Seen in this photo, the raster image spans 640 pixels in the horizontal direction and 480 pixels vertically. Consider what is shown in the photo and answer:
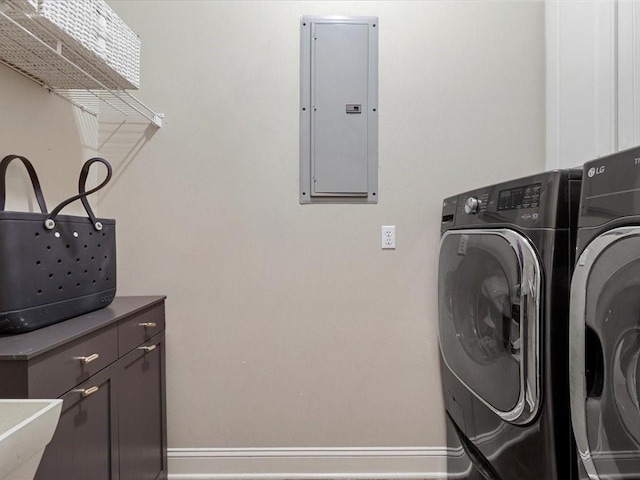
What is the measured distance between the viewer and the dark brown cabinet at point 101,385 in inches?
37.2

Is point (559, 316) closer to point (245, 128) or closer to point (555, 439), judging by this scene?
point (555, 439)

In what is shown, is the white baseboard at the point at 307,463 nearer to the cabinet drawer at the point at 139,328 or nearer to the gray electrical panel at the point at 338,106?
the cabinet drawer at the point at 139,328

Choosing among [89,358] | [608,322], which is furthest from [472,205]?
[89,358]

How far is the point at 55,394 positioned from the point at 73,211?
969mm

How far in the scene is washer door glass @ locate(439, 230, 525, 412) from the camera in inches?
44.6

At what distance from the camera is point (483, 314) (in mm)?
1295

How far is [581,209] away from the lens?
922 millimetres

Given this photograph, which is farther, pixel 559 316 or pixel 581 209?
pixel 559 316

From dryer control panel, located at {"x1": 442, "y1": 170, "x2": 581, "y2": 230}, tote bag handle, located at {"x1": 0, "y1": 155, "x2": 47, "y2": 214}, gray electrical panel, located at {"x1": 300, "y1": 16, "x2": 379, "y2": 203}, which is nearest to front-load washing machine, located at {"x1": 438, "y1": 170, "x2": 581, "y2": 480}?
dryer control panel, located at {"x1": 442, "y1": 170, "x2": 581, "y2": 230}

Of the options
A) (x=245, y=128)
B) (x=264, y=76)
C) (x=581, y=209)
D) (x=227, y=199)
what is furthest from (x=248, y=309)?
(x=581, y=209)

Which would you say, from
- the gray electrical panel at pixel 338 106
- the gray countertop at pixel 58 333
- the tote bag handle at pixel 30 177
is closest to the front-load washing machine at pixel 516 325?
the gray electrical panel at pixel 338 106

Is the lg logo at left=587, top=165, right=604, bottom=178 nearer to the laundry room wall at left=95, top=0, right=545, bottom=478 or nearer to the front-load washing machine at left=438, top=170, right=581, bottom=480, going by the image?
the front-load washing machine at left=438, top=170, right=581, bottom=480

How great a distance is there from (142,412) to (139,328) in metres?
0.33

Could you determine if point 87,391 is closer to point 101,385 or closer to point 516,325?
point 101,385
